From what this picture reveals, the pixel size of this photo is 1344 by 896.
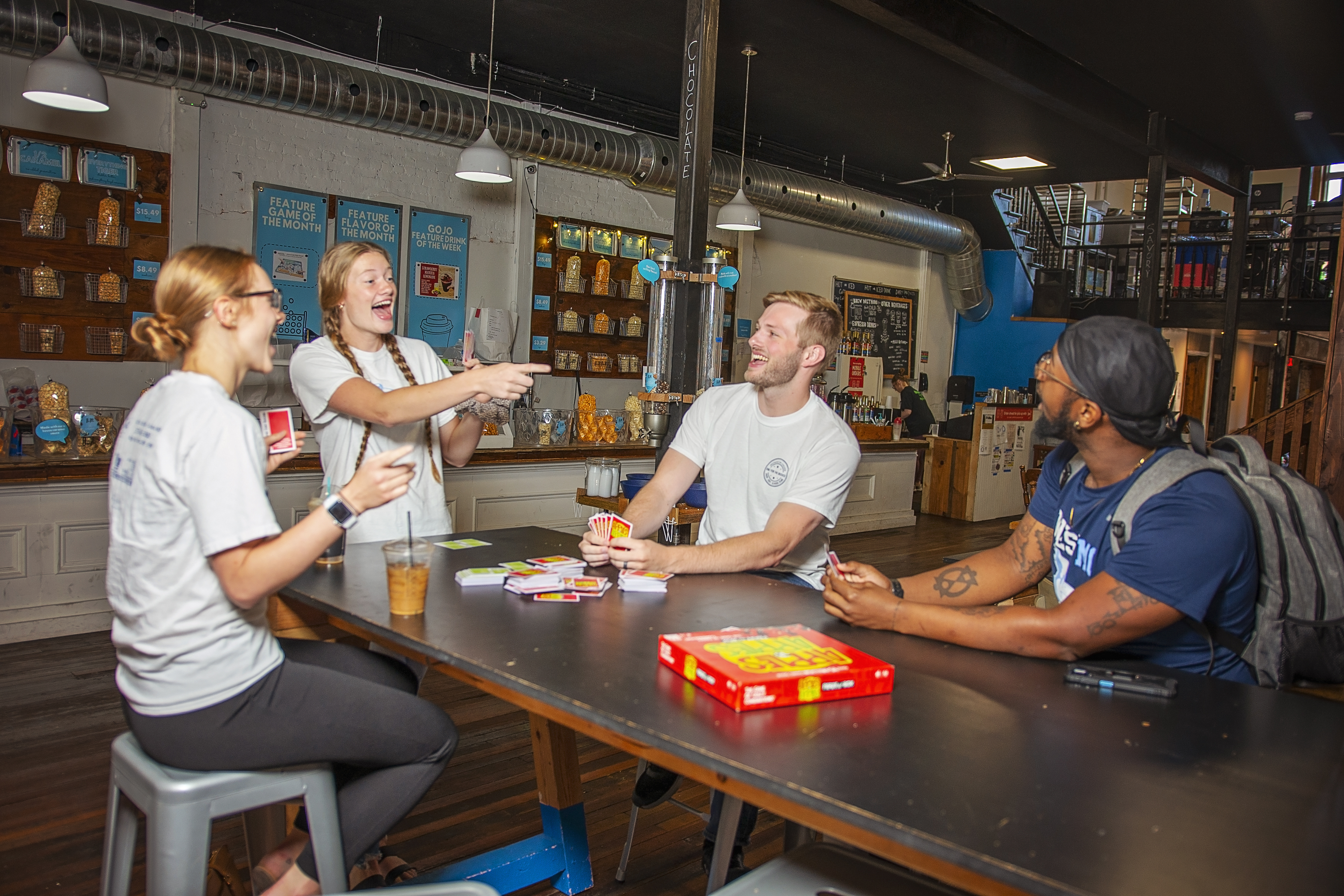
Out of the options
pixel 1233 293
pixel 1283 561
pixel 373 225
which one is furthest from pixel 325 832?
pixel 1233 293

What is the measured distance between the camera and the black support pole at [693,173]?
471cm

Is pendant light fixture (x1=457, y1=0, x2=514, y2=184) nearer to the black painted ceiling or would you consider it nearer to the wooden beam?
the black painted ceiling

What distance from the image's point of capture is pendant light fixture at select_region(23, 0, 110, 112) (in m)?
4.29

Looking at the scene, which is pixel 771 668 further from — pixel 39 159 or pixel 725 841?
pixel 39 159

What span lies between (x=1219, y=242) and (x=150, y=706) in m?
13.2

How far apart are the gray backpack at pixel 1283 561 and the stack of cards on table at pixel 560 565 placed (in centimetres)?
117

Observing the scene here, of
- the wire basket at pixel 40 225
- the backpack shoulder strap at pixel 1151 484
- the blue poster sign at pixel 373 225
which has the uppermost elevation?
the blue poster sign at pixel 373 225

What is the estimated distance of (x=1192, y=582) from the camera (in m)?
1.66

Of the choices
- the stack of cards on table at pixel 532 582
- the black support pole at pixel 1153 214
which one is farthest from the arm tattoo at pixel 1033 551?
the black support pole at pixel 1153 214

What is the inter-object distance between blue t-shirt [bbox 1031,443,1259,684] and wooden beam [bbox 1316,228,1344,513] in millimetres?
2260

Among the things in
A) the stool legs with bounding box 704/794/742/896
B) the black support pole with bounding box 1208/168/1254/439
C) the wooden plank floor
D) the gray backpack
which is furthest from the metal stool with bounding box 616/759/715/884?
the black support pole with bounding box 1208/168/1254/439

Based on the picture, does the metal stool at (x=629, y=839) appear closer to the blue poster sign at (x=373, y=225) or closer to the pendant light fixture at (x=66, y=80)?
the pendant light fixture at (x=66, y=80)

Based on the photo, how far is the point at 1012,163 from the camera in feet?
32.0

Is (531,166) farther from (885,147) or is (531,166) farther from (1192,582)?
(1192,582)
